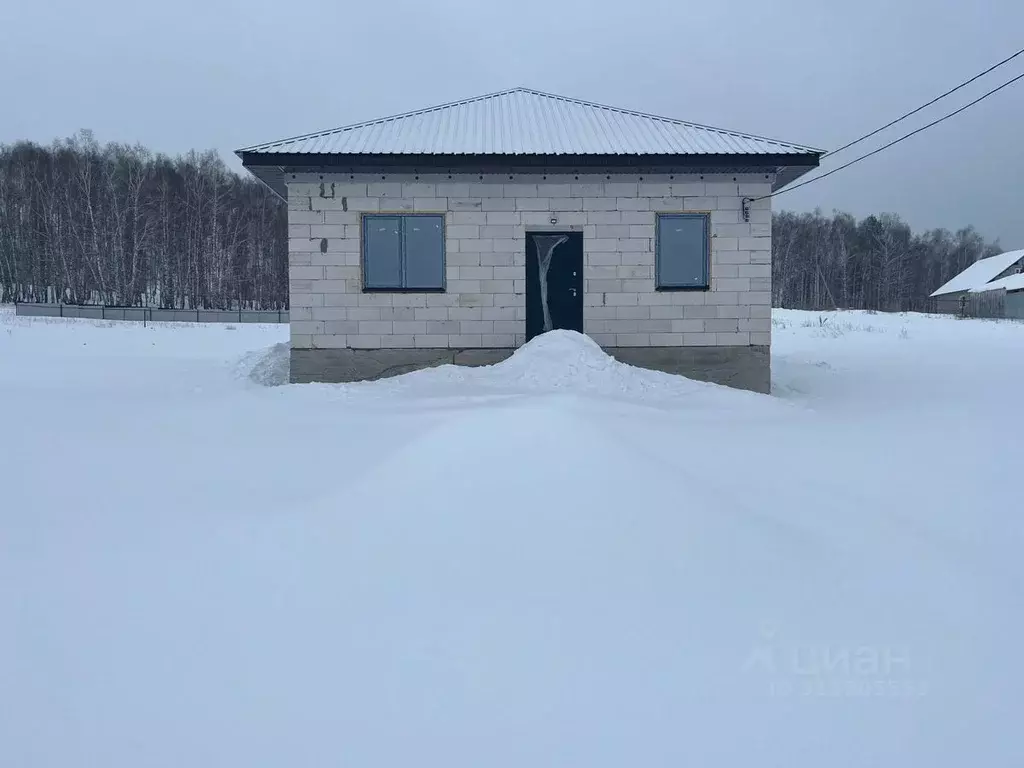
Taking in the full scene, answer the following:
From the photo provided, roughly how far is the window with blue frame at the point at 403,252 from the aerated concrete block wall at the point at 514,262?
0.14 metres

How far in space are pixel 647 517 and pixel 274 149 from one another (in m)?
9.35

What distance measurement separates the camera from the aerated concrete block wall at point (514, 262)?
11234 mm

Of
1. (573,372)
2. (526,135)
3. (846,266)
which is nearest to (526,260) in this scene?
(526,135)

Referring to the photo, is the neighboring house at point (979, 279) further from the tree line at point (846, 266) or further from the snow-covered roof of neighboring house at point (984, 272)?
the tree line at point (846, 266)

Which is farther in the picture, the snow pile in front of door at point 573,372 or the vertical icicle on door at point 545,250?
the vertical icicle on door at point 545,250

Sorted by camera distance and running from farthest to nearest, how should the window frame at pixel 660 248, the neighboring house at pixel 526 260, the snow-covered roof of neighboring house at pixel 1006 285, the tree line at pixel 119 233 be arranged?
the snow-covered roof of neighboring house at pixel 1006 285 → the tree line at pixel 119 233 → the window frame at pixel 660 248 → the neighboring house at pixel 526 260

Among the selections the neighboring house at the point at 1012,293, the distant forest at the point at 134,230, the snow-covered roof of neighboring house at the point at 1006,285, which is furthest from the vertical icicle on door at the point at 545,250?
the snow-covered roof of neighboring house at the point at 1006,285

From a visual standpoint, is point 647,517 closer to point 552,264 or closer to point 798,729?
point 798,729

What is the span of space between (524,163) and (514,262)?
64.6 inches

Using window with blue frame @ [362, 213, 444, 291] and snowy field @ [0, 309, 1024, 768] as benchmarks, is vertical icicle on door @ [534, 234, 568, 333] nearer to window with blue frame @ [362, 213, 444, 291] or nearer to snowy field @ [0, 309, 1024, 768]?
window with blue frame @ [362, 213, 444, 291]

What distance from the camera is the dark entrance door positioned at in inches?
447

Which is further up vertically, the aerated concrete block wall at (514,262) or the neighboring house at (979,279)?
the neighboring house at (979,279)

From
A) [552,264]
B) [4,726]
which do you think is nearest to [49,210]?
[552,264]

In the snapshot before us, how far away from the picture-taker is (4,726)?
2.53 meters
